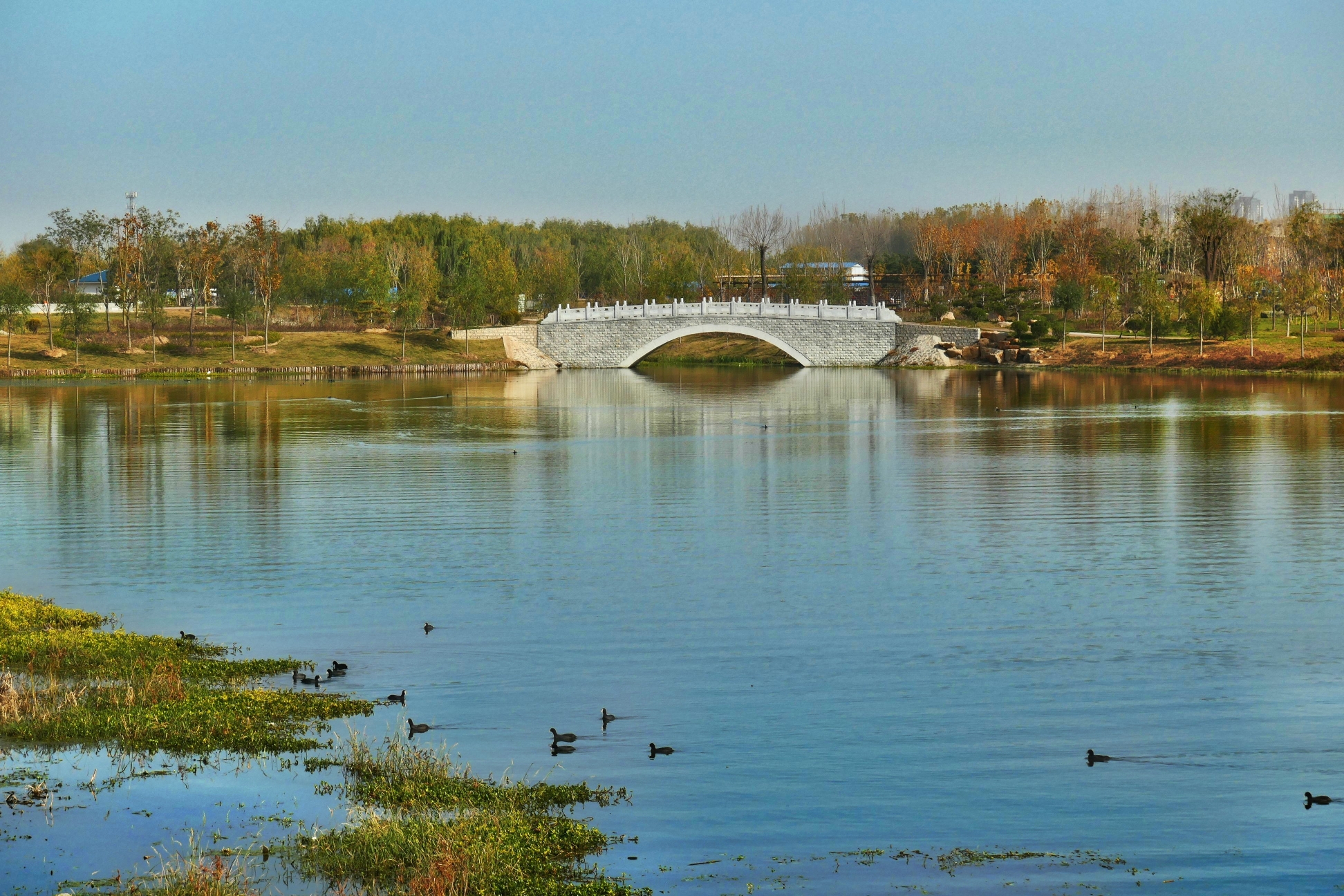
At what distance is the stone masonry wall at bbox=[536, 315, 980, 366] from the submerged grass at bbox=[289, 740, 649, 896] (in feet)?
252

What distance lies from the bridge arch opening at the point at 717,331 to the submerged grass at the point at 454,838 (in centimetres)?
7657

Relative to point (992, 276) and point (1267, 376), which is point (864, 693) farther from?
point (992, 276)

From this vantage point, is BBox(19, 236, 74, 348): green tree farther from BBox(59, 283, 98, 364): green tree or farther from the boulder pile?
the boulder pile

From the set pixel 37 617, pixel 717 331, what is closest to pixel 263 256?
pixel 717 331

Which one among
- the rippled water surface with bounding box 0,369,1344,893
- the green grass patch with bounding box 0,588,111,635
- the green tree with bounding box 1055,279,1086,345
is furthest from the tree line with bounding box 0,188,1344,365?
the green grass patch with bounding box 0,588,111,635

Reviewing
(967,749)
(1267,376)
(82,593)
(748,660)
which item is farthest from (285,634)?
(1267,376)

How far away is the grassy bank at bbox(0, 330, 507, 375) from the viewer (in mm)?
74188

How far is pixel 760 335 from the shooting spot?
8688 centimetres

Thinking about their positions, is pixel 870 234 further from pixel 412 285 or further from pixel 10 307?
pixel 10 307

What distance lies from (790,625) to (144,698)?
282 inches

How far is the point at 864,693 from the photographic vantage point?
39.4 feet

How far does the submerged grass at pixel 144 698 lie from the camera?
10.2 metres

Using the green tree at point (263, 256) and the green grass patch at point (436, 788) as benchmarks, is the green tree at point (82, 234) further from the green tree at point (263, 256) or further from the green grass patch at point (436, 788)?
the green grass patch at point (436, 788)

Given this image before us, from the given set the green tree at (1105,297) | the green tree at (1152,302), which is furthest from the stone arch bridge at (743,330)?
the green tree at (1152,302)
